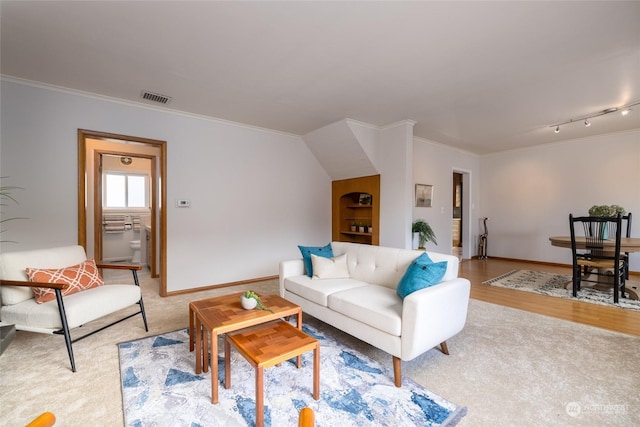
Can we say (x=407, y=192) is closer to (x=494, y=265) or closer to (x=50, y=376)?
(x=494, y=265)

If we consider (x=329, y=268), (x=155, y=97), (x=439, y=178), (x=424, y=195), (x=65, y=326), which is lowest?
(x=65, y=326)

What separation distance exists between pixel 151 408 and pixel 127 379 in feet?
1.39

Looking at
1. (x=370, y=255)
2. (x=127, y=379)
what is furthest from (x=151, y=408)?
(x=370, y=255)

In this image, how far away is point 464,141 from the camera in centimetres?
552

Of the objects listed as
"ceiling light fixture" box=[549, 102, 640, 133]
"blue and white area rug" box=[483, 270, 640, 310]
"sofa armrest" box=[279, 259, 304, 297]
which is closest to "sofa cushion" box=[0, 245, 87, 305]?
"sofa armrest" box=[279, 259, 304, 297]

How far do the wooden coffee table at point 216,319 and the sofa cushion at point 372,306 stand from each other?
41cm

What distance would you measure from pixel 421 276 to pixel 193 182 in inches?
131

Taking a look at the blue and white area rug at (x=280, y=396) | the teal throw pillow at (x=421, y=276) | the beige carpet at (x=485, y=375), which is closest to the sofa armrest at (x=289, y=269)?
the beige carpet at (x=485, y=375)

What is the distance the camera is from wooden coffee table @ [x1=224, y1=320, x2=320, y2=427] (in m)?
1.45

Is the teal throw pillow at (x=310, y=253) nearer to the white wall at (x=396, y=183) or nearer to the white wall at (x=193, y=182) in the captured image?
the white wall at (x=396, y=183)

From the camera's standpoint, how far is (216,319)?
186cm

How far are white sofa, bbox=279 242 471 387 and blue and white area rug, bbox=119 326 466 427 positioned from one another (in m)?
0.19

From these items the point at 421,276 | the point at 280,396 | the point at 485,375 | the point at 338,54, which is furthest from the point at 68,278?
the point at 485,375

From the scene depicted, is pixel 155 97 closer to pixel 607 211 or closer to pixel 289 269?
pixel 289 269
